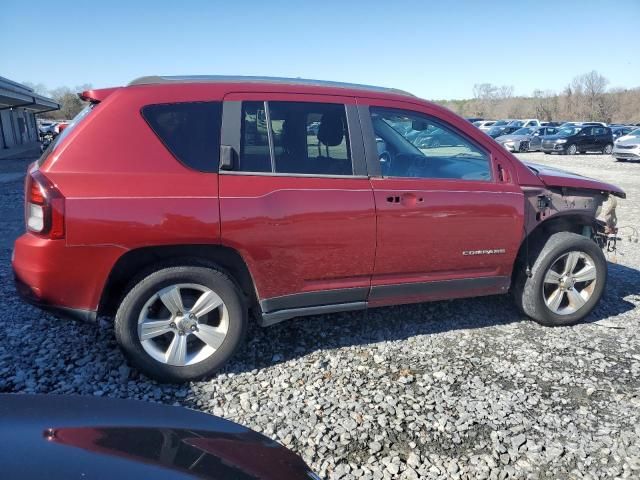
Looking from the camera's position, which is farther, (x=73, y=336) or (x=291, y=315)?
(x=73, y=336)

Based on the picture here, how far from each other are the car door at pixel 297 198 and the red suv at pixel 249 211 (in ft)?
0.03

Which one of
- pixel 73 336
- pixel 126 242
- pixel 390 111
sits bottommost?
pixel 73 336

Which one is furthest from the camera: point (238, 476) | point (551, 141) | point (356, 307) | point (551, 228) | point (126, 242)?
point (551, 141)

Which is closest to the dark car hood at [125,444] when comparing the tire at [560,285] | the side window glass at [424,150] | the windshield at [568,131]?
the side window glass at [424,150]

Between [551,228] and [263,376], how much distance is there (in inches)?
111

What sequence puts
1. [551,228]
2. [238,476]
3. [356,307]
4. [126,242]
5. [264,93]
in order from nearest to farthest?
1. [238,476]
2. [126,242]
3. [264,93]
4. [356,307]
5. [551,228]

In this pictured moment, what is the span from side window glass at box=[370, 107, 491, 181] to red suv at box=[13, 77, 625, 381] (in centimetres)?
2

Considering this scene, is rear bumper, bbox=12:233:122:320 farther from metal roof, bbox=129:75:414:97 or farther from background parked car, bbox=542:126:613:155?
background parked car, bbox=542:126:613:155

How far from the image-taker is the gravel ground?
2734 mm

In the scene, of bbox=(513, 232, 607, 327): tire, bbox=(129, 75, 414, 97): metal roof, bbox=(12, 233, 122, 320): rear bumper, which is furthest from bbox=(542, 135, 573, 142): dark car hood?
bbox=(12, 233, 122, 320): rear bumper

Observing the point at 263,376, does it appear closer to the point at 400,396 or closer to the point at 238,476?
the point at 400,396

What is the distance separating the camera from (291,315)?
3543 millimetres

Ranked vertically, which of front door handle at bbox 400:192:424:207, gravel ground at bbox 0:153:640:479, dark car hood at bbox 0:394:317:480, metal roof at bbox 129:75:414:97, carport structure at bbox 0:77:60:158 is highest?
carport structure at bbox 0:77:60:158

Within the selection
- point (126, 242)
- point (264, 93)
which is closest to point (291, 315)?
point (126, 242)
